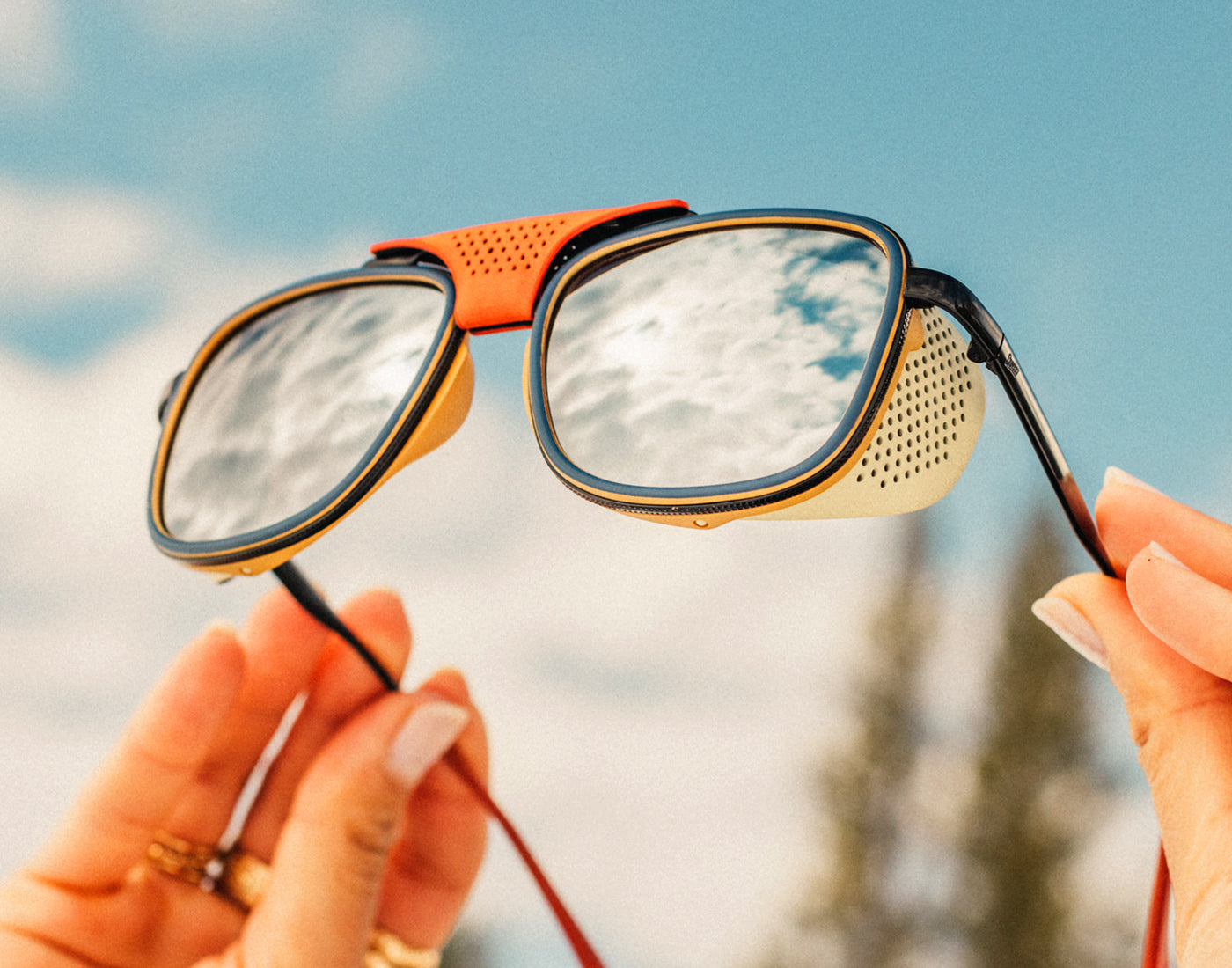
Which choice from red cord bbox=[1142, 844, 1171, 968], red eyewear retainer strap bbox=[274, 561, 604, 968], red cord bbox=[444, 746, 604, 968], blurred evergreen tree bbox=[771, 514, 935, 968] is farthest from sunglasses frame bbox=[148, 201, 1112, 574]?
blurred evergreen tree bbox=[771, 514, 935, 968]

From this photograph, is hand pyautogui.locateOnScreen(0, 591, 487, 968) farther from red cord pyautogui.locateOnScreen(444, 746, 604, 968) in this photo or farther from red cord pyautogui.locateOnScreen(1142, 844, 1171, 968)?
red cord pyautogui.locateOnScreen(1142, 844, 1171, 968)

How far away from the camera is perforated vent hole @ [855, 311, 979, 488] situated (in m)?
0.77

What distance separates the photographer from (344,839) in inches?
41.4

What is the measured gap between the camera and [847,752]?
11633 mm

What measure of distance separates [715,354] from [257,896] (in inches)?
37.9

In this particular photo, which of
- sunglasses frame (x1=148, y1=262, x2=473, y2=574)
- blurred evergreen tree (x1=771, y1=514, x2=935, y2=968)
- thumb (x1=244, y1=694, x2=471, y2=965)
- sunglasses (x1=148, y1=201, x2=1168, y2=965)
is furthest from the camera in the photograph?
blurred evergreen tree (x1=771, y1=514, x2=935, y2=968)

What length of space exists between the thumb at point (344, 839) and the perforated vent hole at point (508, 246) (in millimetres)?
548

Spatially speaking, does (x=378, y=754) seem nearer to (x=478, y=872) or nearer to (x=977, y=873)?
(x=478, y=872)

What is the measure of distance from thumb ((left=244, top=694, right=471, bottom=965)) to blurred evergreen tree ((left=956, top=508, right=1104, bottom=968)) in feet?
36.2

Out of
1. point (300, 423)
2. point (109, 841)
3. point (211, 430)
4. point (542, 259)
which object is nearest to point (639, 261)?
point (542, 259)

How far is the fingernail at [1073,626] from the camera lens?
79cm

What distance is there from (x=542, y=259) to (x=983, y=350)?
16.3 inches

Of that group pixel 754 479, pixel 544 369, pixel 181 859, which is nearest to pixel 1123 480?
pixel 754 479

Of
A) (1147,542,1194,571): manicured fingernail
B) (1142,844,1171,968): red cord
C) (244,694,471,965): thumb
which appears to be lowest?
(244,694,471,965): thumb
